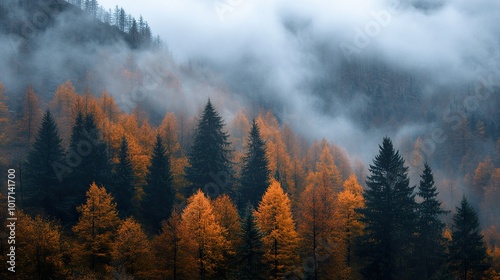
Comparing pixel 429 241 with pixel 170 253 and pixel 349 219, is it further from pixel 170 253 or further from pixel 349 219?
pixel 170 253

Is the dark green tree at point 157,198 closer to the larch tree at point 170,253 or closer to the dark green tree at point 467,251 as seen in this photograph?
the larch tree at point 170,253

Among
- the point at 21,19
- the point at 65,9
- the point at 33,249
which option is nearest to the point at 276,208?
the point at 33,249

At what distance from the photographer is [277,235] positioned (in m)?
35.4

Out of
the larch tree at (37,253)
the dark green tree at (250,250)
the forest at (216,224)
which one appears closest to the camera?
the larch tree at (37,253)

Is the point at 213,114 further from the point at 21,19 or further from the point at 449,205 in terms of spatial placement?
the point at 21,19

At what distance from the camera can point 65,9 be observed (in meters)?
143

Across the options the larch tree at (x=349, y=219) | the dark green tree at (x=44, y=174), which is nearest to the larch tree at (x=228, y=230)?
the larch tree at (x=349, y=219)

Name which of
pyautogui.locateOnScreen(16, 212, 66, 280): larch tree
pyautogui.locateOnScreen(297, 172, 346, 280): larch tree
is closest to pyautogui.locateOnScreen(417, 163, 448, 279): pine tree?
pyautogui.locateOnScreen(297, 172, 346, 280): larch tree

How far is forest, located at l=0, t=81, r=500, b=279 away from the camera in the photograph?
3416cm

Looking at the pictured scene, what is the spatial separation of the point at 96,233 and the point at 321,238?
77.3ft

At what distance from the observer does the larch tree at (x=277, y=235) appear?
35.2 m

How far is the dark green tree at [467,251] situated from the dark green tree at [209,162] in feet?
95.9

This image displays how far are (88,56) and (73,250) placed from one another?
109 m

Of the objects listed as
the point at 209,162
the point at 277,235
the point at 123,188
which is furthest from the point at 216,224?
the point at 123,188
